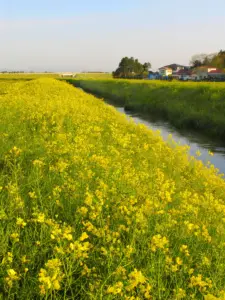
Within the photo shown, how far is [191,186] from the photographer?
7.15m

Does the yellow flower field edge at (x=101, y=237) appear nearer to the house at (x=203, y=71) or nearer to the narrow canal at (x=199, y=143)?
the narrow canal at (x=199, y=143)

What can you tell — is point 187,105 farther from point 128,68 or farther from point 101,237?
point 128,68

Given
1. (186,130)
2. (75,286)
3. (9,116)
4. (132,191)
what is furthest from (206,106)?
(75,286)

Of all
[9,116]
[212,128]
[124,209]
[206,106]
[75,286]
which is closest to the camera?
[75,286]

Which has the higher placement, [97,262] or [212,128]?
[97,262]

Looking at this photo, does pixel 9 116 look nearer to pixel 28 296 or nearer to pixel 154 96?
pixel 28 296

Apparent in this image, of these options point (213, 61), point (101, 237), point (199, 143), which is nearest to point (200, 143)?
point (199, 143)

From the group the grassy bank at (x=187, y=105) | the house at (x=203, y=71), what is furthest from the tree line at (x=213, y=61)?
the grassy bank at (x=187, y=105)

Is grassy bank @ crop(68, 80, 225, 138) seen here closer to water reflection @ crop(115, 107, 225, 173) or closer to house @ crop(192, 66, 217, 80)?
water reflection @ crop(115, 107, 225, 173)

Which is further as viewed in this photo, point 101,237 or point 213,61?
point 213,61

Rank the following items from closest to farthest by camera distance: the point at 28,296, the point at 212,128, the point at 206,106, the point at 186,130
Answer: the point at 28,296
the point at 212,128
the point at 186,130
the point at 206,106

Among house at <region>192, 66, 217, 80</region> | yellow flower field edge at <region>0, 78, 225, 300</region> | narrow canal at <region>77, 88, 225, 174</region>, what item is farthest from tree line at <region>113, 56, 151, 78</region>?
yellow flower field edge at <region>0, 78, 225, 300</region>

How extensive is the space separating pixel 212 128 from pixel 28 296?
15557 mm

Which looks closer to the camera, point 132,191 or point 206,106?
point 132,191
